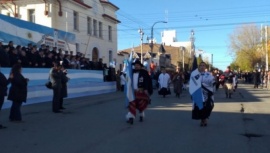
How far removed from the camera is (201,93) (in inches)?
443

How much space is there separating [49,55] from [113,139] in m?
13.0

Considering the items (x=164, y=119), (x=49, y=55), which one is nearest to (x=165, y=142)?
(x=164, y=119)

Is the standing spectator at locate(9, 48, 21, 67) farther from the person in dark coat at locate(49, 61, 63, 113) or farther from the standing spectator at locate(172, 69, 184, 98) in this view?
the standing spectator at locate(172, 69, 184, 98)

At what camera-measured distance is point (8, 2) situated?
3812 cm

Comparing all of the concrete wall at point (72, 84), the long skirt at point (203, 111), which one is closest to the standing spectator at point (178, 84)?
the concrete wall at point (72, 84)

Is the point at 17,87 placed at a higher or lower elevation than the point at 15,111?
higher

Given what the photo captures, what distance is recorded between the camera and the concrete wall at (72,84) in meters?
18.8

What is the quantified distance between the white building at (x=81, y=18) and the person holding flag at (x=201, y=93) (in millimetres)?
20565

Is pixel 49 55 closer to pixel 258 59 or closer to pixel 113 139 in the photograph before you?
pixel 113 139

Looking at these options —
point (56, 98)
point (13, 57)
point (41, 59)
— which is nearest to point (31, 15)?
point (41, 59)

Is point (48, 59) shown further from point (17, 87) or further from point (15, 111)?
point (17, 87)

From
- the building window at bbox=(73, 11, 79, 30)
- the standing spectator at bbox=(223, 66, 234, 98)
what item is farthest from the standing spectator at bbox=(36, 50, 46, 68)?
the building window at bbox=(73, 11, 79, 30)

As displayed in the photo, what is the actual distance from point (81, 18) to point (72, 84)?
18917mm

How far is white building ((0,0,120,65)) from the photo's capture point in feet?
122
